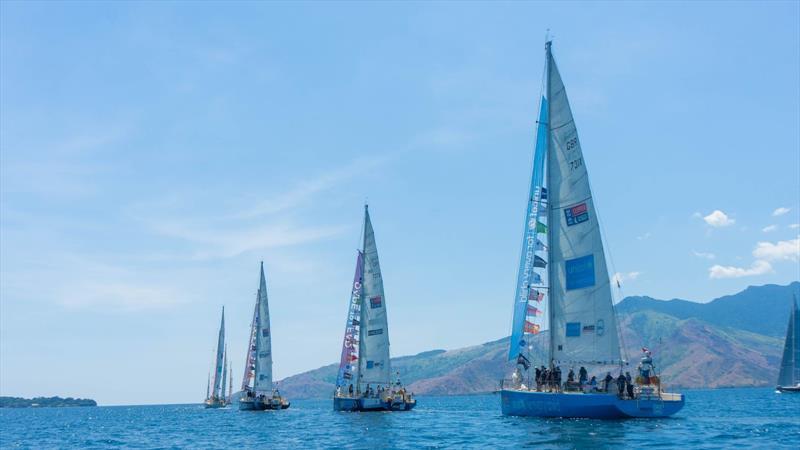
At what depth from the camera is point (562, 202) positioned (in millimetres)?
45594

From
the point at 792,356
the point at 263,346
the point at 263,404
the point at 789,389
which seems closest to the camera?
the point at 263,404

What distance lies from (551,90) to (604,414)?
19608 millimetres

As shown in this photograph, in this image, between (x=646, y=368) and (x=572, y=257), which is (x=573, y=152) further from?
(x=646, y=368)

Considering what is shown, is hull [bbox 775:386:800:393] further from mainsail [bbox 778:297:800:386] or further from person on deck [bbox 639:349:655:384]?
person on deck [bbox 639:349:655:384]

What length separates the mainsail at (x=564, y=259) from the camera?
43.9 m

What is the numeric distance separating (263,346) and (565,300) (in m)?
51.8

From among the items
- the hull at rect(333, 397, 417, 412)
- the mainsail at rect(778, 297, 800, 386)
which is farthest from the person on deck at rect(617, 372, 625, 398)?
the mainsail at rect(778, 297, 800, 386)

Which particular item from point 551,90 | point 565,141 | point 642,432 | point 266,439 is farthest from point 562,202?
point 266,439

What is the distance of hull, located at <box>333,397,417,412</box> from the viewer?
216 ft

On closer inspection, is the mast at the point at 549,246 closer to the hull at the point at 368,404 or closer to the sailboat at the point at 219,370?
the hull at the point at 368,404

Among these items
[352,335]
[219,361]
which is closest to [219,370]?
[219,361]

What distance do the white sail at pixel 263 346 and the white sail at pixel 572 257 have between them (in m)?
50.2

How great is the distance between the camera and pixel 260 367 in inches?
3445

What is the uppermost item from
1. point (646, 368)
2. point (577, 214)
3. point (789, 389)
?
point (577, 214)
